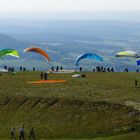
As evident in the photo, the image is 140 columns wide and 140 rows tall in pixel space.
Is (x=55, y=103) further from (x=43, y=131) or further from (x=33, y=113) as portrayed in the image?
(x=43, y=131)

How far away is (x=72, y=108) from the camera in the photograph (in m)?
73.8

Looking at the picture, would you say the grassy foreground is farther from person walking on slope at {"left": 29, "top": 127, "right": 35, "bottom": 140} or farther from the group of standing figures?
the group of standing figures

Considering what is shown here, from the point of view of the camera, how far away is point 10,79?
10144cm

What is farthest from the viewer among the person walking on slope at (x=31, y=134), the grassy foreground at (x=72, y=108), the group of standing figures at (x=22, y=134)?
the grassy foreground at (x=72, y=108)

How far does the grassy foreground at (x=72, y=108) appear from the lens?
64562 millimetres

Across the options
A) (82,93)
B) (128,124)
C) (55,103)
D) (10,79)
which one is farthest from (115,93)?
(10,79)

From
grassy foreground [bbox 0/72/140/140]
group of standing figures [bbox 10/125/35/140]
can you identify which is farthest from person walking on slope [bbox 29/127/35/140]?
grassy foreground [bbox 0/72/140/140]

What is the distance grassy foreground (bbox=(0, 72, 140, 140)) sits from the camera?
64.6 m

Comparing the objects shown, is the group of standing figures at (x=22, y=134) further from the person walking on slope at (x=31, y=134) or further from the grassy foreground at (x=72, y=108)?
the grassy foreground at (x=72, y=108)

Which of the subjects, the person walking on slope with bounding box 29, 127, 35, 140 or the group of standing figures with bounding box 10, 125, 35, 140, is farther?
the person walking on slope with bounding box 29, 127, 35, 140

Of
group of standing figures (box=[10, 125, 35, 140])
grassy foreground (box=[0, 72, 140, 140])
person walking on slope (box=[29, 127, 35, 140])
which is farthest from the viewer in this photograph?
grassy foreground (box=[0, 72, 140, 140])

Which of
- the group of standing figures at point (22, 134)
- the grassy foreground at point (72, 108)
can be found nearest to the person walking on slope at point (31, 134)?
the group of standing figures at point (22, 134)

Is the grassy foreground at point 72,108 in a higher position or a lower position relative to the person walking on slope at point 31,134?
higher

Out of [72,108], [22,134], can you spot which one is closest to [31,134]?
[22,134]
